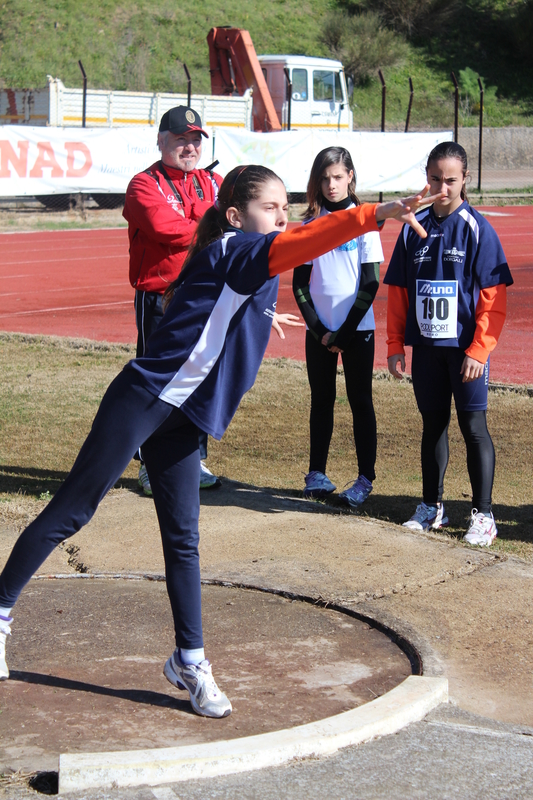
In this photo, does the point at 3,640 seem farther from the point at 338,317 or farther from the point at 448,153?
the point at 448,153

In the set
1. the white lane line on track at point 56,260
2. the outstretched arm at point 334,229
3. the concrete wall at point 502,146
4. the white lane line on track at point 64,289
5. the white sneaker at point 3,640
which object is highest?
the concrete wall at point 502,146

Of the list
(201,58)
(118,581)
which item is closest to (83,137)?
(118,581)

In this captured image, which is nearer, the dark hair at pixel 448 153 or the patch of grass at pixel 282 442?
the dark hair at pixel 448 153

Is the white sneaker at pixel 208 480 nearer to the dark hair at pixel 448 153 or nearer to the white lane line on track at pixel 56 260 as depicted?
the dark hair at pixel 448 153

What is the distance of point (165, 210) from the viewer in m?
5.13

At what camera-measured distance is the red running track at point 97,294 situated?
10.2 metres

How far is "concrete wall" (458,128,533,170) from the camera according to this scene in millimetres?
43812

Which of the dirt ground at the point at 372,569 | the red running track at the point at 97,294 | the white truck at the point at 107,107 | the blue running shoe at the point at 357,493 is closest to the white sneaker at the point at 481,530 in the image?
the dirt ground at the point at 372,569

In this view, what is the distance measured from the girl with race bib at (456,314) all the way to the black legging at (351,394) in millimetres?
453

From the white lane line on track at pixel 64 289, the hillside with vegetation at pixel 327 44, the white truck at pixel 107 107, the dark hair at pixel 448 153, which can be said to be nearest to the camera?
the dark hair at pixel 448 153

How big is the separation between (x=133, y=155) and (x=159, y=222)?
1875 cm

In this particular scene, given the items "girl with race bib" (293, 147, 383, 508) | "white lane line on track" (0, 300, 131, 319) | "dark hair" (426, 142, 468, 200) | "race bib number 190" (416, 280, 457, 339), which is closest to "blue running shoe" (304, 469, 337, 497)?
"girl with race bib" (293, 147, 383, 508)

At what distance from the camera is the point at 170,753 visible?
262cm

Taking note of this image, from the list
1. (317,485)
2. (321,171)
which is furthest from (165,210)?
(317,485)
